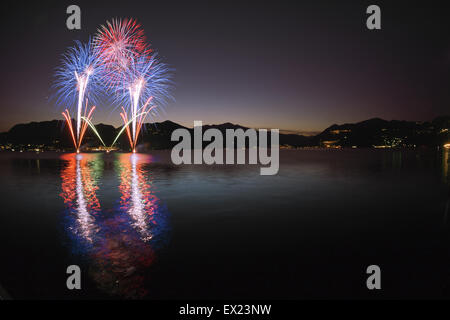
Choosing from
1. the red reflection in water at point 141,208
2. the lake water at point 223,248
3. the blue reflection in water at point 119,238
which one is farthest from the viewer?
the red reflection in water at point 141,208

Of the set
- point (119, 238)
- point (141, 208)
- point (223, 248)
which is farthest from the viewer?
point (141, 208)

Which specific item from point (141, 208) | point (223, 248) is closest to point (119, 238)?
point (223, 248)

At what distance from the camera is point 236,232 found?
10.7 meters

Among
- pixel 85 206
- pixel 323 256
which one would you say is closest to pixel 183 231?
pixel 323 256

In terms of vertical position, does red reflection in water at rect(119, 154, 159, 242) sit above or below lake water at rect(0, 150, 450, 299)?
above

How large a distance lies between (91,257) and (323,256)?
679cm

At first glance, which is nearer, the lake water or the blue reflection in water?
the lake water

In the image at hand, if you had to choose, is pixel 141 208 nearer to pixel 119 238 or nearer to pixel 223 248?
pixel 119 238

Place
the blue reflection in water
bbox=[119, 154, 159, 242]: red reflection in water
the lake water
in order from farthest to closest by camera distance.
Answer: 1. bbox=[119, 154, 159, 242]: red reflection in water
2. the blue reflection in water
3. the lake water

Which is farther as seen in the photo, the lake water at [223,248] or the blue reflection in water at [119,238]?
the blue reflection in water at [119,238]

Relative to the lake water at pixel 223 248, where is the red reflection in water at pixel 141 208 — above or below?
above

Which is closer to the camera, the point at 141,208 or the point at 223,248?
the point at 223,248

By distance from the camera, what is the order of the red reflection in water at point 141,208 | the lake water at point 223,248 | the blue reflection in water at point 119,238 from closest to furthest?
the lake water at point 223,248
the blue reflection in water at point 119,238
the red reflection in water at point 141,208
